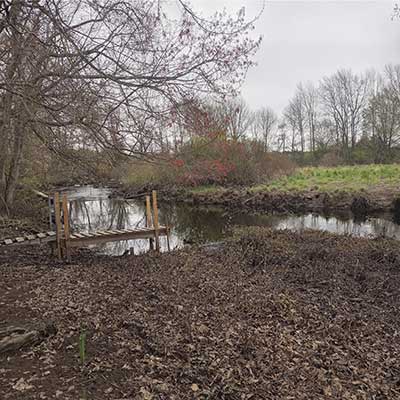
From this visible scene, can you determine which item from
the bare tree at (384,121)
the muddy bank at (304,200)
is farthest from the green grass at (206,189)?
the bare tree at (384,121)

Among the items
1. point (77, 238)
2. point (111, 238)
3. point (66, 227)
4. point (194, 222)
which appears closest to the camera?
point (66, 227)

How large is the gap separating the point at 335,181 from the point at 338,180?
27 cm

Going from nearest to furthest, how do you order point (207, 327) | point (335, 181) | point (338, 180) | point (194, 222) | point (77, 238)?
point (207, 327) → point (77, 238) → point (194, 222) → point (335, 181) → point (338, 180)

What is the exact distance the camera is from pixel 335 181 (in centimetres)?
2033

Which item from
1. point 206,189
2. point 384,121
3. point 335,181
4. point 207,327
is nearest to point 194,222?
point 206,189

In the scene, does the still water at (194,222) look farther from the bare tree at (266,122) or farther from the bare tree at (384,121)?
the bare tree at (266,122)

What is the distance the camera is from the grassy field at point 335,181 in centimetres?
1814

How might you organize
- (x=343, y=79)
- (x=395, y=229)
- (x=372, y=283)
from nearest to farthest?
(x=372, y=283) → (x=395, y=229) → (x=343, y=79)

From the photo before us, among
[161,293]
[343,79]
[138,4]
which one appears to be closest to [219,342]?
[161,293]

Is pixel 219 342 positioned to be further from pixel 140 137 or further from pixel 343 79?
pixel 343 79

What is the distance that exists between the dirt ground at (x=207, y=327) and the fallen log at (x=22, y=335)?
7cm

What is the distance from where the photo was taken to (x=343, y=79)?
35.5 meters

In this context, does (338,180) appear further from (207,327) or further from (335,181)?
(207,327)

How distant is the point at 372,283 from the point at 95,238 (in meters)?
5.60
